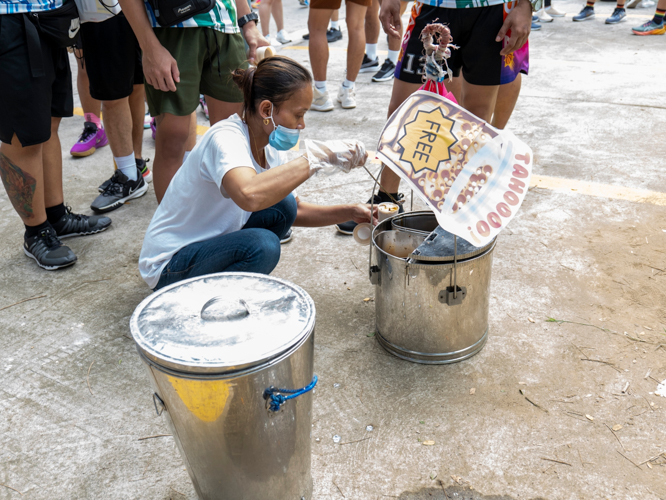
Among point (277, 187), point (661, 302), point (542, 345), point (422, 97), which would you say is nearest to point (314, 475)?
point (277, 187)

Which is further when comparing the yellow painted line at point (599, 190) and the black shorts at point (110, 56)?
the yellow painted line at point (599, 190)

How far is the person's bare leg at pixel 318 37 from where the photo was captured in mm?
4297

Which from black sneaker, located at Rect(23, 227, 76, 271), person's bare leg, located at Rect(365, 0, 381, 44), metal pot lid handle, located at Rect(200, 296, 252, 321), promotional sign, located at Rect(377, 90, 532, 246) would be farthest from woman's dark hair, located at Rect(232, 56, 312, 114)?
person's bare leg, located at Rect(365, 0, 381, 44)

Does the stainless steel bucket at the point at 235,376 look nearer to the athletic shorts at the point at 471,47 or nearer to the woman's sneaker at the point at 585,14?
the athletic shorts at the point at 471,47

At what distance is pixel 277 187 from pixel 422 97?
1.97 feet

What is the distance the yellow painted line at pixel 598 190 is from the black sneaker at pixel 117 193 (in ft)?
7.80

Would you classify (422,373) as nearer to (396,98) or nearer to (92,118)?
(396,98)

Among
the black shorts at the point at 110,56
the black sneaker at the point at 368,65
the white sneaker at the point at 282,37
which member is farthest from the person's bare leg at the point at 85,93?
the white sneaker at the point at 282,37

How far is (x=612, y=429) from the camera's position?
1.73 metres

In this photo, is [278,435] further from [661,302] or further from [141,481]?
[661,302]

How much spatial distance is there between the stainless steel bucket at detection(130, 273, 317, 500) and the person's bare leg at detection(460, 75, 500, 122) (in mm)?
1705

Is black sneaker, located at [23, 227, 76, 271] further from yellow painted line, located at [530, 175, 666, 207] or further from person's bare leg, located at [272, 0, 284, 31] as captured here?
person's bare leg, located at [272, 0, 284, 31]

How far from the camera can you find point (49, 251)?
267cm

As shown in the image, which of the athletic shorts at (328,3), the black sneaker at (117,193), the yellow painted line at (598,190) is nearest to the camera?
the yellow painted line at (598,190)
